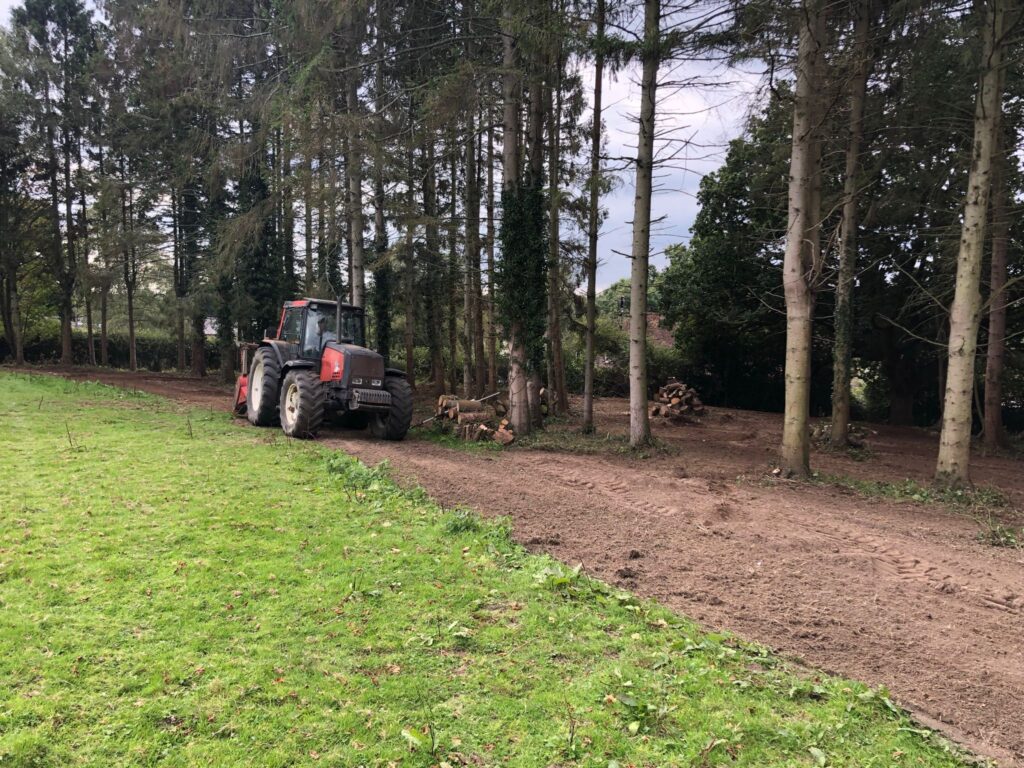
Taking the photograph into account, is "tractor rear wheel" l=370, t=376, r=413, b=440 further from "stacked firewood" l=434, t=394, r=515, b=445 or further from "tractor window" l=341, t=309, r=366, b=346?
"stacked firewood" l=434, t=394, r=515, b=445

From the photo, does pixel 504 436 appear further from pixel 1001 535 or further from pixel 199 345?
pixel 199 345

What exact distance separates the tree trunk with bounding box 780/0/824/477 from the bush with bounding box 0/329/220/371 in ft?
89.3

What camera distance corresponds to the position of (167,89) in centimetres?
2080

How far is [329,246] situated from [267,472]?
34.0 feet

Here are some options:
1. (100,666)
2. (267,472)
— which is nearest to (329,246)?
(267,472)

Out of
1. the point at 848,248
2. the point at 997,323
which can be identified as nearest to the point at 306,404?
the point at 848,248

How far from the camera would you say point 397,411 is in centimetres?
1020

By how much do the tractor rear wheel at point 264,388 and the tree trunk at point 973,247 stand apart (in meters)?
10.4

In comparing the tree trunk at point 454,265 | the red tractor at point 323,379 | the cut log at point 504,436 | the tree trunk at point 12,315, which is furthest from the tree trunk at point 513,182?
the tree trunk at point 12,315

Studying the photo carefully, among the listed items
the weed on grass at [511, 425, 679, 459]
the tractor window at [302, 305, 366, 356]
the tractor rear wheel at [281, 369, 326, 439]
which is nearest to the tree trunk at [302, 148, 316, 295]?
the tractor window at [302, 305, 366, 356]

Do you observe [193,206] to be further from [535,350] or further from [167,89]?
[535,350]

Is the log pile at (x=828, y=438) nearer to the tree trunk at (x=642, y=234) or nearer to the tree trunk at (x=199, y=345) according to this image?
the tree trunk at (x=642, y=234)

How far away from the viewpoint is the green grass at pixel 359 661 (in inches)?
96.2

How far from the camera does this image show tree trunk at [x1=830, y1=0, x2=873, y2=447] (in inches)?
384
